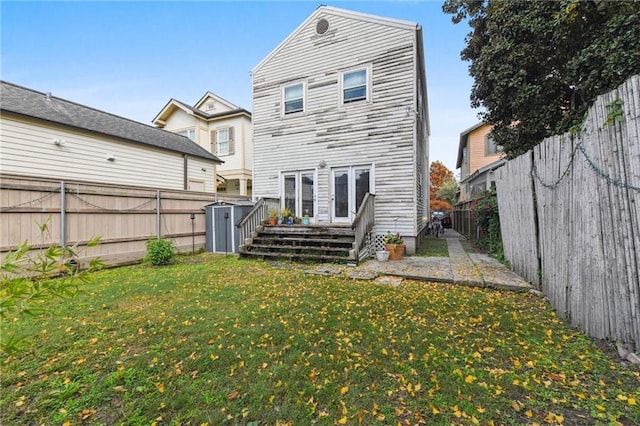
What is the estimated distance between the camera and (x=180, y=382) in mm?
2488

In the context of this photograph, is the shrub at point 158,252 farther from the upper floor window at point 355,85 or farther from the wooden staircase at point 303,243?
the upper floor window at point 355,85

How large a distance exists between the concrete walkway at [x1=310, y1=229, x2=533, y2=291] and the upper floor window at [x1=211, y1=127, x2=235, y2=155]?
12.8 m

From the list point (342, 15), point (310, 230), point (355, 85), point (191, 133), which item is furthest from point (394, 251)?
point (191, 133)

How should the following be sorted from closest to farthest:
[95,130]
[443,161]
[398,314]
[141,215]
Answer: [398,314]
[141,215]
[95,130]
[443,161]

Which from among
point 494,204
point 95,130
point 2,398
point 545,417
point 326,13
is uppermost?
point 326,13

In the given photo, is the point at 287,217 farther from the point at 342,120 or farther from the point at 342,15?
the point at 342,15

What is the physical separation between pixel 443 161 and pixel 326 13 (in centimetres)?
3638

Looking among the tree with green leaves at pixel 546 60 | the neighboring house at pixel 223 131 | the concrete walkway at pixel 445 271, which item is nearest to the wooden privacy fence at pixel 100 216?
the concrete walkway at pixel 445 271

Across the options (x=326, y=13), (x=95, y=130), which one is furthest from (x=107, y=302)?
(x=326, y=13)

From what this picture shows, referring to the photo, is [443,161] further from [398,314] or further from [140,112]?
[398,314]

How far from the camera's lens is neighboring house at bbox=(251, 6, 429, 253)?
28.2 feet

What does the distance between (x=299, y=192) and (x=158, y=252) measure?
483 cm

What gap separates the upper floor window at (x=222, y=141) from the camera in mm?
16953

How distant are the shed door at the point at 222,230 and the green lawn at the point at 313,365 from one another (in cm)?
497
